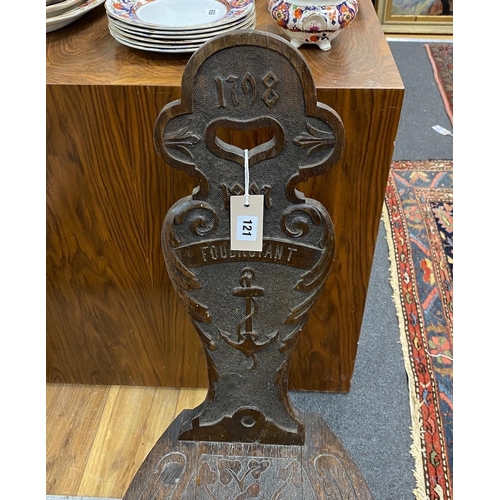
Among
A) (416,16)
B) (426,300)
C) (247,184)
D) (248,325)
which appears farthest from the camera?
(416,16)

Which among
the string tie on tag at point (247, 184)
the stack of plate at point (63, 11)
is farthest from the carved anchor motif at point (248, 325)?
the stack of plate at point (63, 11)

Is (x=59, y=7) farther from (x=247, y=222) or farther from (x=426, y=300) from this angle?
(x=426, y=300)

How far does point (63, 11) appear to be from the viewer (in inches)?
45.6

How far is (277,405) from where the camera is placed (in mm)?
954

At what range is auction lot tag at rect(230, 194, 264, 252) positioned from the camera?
0.79m

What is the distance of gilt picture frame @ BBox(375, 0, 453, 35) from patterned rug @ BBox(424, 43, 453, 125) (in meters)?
0.20

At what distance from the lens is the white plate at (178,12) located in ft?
3.38

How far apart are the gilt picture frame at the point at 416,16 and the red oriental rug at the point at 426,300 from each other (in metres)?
1.29

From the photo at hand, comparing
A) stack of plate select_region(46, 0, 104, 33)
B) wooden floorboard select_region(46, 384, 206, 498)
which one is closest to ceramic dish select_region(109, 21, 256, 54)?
stack of plate select_region(46, 0, 104, 33)

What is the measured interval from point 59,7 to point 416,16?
251cm

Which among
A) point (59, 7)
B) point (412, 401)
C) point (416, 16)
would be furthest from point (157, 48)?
point (416, 16)

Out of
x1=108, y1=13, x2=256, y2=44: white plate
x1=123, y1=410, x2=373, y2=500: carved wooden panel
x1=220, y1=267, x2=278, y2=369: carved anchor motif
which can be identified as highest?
x1=108, y1=13, x2=256, y2=44: white plate

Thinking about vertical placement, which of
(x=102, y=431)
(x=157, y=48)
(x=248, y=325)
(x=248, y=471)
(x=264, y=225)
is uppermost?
(x=157, y=48)

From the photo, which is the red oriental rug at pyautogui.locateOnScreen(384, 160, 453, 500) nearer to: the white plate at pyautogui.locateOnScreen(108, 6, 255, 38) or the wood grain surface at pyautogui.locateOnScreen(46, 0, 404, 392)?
the wood grain surface at pyautogui.locateOnScreen(46, 0, 404, 392)
